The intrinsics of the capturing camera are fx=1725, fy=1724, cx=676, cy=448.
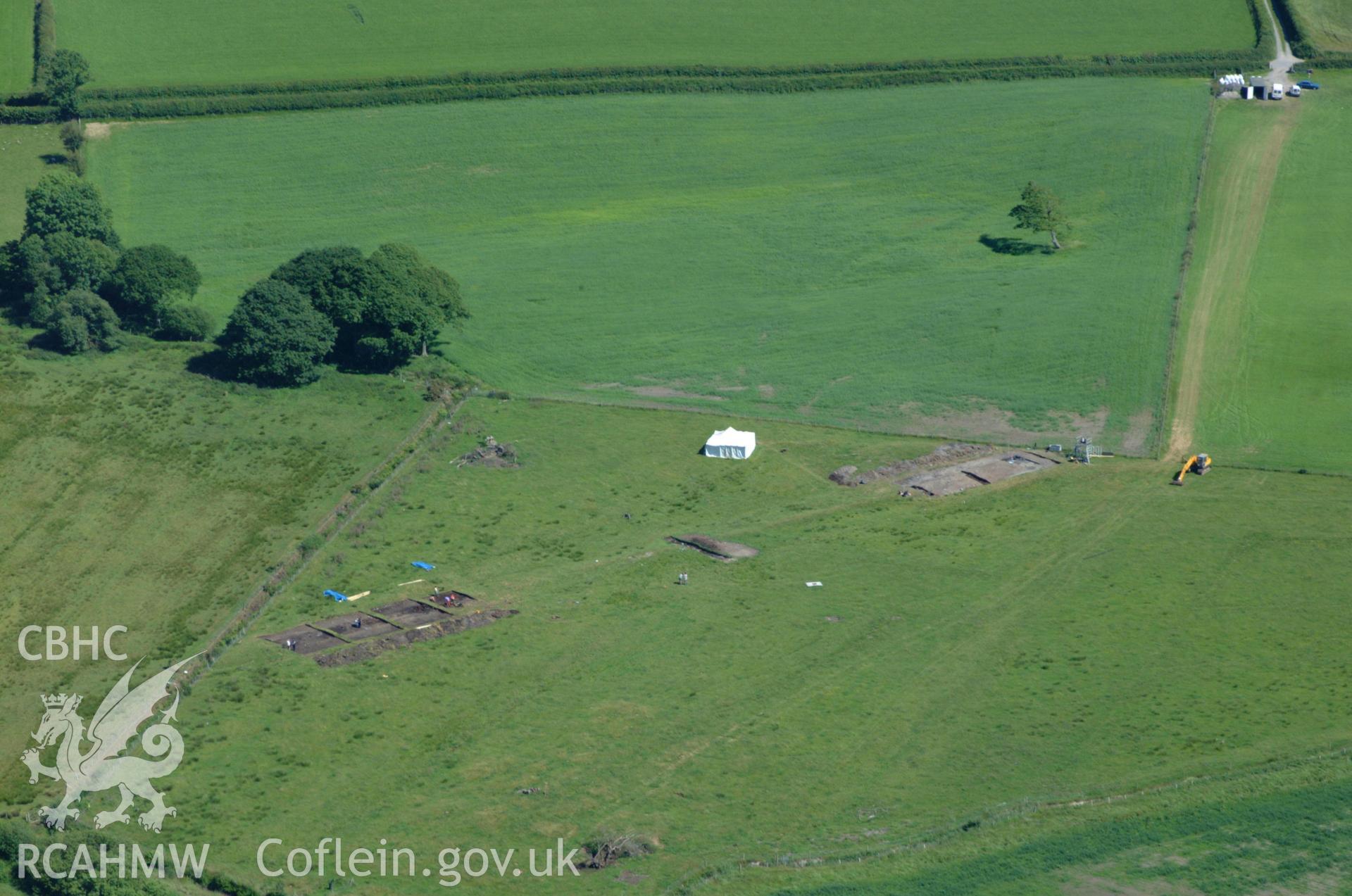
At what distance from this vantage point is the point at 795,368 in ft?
447

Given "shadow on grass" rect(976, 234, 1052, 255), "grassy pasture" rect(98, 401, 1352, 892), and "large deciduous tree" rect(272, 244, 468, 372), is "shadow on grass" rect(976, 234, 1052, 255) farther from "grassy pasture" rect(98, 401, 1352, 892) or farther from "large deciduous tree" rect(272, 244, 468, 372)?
"large deciduous tree" rect(272, 244, 468, 372)

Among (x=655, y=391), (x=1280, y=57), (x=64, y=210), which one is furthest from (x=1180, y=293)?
(x=64, y=210)

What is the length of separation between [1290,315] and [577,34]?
84.2 meters

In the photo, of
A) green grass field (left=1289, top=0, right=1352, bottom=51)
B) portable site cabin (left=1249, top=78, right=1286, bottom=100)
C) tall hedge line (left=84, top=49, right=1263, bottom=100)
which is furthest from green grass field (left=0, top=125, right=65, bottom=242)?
green grass field (left=1289, top=0, right=1352, bottom=51)

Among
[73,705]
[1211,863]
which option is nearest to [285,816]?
[73,705]

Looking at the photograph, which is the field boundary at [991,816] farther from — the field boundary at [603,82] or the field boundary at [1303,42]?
the field boundary at [1303,42]

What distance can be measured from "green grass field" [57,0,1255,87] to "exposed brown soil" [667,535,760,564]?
279 ft

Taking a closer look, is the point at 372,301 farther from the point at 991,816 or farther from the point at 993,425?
the point at 991,816

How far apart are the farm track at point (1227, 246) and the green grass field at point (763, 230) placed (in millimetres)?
2493

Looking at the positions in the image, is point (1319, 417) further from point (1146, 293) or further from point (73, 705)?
point (73, 705)

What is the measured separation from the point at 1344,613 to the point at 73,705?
2836 inches

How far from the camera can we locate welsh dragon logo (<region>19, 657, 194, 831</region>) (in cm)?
8031

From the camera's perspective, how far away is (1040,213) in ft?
512

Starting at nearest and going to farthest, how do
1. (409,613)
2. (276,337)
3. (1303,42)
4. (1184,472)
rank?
(409,613)
(1184,472)
(276,337)
(1303,42)
